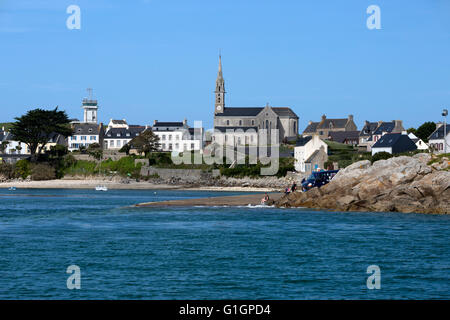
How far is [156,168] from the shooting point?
108062mm

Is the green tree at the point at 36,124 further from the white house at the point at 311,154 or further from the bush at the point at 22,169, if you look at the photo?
the white house at the point at 311,154

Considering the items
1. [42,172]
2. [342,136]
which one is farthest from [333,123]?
[42,172]

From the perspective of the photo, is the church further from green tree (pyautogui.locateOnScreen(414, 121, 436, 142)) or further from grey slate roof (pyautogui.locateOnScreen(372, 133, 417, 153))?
grey slate roof (pyautogui.locateOnScreen(372, 133, 417, 153))

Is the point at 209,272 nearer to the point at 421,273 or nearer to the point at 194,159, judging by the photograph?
the point at 421,273

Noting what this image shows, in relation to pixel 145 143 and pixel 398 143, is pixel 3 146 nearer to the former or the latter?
pixel 145 143

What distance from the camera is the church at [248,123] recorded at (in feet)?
434

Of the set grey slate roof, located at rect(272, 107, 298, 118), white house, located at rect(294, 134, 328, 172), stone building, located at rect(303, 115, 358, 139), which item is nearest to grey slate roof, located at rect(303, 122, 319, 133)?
stone building, located at rect(303, 115, 358, 139)

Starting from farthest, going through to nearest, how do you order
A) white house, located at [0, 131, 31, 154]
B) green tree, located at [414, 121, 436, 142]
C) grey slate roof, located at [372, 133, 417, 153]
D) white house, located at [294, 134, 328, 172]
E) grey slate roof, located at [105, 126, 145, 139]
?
grey slate roof, located at [105, 126, 145, 139] < white house, located at [0, 131, 31, 154] < green tree, located at [414, 121, 436, 142] < white house, located at [294, 134, 328, 172] < grey slate roof, located at [372, 133, 417, 153]

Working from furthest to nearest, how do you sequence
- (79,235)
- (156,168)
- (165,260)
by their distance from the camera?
(156,168) < (79,235) < (165,260)

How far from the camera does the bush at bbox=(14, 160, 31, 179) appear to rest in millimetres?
111875

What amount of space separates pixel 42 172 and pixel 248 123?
159 ft

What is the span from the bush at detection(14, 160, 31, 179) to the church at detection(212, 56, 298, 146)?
125ft
